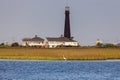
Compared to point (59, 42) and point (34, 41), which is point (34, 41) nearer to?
point (34, 41)

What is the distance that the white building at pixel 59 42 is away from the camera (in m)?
162

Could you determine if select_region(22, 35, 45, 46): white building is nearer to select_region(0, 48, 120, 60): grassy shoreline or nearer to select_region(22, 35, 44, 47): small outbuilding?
select_region(22, 35, 44, 47): small outbuilding

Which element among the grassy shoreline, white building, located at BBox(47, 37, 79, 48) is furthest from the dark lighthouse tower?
the grassy shoreline

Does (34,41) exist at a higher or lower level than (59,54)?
higher

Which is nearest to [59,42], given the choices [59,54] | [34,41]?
[34,41]

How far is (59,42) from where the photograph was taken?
16788 cm

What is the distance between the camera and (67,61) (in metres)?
95.6

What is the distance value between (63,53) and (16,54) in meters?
8.00

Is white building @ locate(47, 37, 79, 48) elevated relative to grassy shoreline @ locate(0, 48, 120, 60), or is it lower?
elevated

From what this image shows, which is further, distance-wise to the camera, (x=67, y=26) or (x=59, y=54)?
(x=67, y=26)

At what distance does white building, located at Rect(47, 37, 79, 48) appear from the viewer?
162m

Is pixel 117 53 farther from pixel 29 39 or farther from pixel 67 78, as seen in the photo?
pixel 29 39

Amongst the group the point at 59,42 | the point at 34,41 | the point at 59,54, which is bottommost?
the point at 59,54

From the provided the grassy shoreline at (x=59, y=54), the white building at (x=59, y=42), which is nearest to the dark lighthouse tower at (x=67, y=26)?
the white building at (x=59, y=42)
